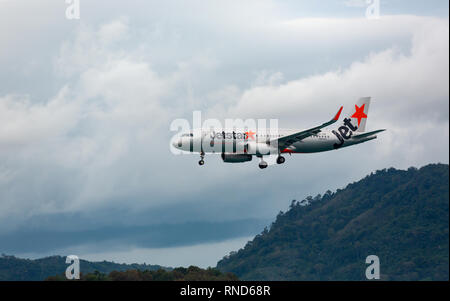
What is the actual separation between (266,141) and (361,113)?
25.9m

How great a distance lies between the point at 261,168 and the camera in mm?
112812

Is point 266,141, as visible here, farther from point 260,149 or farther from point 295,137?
point 295,137

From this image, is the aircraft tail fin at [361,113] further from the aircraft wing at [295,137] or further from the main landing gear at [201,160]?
the main landing gear at [201,160]

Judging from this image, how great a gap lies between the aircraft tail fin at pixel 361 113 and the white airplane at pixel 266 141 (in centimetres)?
68

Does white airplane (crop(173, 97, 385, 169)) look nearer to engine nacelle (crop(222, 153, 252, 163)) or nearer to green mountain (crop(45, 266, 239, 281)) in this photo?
engine nacelle (crop(222, 153, 252, 163))

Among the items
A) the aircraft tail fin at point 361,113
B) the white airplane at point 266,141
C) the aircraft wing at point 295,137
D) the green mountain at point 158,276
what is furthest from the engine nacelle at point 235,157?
the green mountain at point 158,276

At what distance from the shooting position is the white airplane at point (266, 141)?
105938mm

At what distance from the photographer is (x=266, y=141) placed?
113m

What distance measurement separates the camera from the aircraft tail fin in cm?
12744
